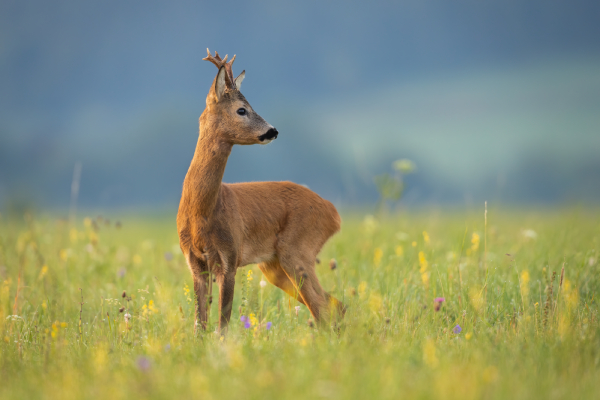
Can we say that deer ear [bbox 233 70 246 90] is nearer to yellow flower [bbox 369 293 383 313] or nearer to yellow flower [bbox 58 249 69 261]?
yellow flower [bbox 369 293 383 313]

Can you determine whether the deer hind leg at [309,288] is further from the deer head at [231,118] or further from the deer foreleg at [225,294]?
the deer head at [231,118]

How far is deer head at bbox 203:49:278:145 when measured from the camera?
4566mm

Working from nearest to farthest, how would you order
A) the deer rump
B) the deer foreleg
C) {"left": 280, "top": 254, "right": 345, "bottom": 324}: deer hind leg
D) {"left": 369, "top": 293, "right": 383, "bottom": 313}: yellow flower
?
{"left": 369, "top": 293, "right": 383, "bottom": 313}: yellow flower < the deer foreleg < the deer rump < {"left": 280, "top": 254, "right": 345, "bottom": 324}: deer hind leg

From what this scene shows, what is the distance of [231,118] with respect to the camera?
461 cm

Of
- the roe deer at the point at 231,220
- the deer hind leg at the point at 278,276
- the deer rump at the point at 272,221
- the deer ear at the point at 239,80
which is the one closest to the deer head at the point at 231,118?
the roe deer at the point at 231,220

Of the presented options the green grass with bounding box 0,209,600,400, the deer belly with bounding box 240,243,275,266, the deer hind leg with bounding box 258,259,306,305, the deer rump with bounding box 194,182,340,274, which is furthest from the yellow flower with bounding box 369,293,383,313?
the deer belly with bounding box 240,243,275,266

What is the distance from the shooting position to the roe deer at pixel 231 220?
4.47 m

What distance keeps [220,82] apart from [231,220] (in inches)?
47.0

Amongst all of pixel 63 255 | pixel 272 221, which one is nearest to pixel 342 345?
pixel 272 221

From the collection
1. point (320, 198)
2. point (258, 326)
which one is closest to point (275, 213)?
point (320, 198)

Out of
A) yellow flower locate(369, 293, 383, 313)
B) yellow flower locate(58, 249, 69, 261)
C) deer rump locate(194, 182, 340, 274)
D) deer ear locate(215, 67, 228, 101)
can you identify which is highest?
deer ear locate(215, 67, 228, 101)

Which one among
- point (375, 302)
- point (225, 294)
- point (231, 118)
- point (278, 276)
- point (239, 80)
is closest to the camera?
point (375, 302)

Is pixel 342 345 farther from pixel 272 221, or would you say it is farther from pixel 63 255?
pixel 63 255

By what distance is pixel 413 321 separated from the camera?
15.5ft
